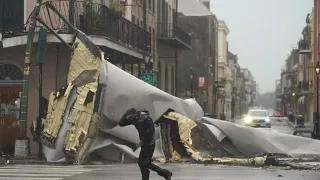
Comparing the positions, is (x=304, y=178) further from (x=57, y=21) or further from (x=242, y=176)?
(x=57, y=21)

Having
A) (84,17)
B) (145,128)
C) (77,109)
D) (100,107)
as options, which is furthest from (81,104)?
(145,128)

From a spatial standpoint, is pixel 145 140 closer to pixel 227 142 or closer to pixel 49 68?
pixel 227 142

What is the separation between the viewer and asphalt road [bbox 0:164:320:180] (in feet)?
41.7

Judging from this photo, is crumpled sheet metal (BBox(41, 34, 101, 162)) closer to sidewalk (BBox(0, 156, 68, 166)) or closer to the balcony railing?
sidewalk (BBox(0, 156, 68, 166))

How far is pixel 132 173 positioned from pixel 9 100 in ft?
31.4

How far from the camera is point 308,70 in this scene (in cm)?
7306

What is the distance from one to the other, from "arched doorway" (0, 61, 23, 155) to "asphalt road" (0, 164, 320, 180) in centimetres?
546

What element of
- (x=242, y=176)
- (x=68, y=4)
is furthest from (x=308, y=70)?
(x=242, y=176)

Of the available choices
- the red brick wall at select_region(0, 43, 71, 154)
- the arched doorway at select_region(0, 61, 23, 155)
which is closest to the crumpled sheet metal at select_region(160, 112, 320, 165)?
the red brick wall at select_region(0, 43, 71, 154)

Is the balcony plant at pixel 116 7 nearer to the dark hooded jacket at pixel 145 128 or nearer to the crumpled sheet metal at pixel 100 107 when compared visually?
the crumpled sheet metal at pixel 100 107

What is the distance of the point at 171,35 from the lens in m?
40.4

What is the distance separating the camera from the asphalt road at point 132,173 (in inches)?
500

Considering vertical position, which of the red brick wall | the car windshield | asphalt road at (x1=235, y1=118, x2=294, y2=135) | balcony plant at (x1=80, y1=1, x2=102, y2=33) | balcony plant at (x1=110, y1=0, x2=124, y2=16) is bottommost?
asphalt road at (x1=235, y1=118, x2=294, y2=135)

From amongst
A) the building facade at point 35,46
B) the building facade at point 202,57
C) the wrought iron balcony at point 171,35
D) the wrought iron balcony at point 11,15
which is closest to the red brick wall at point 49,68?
the building facade at point 35,46
